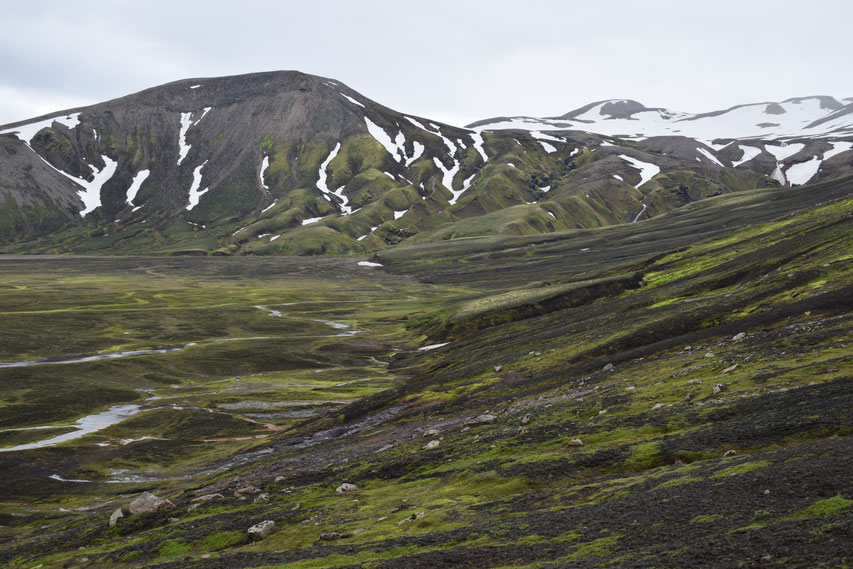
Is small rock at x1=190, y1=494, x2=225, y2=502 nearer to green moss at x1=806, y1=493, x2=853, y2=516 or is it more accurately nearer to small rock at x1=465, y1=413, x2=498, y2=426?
small rock at x1=465, y1=413, x2=498, y2=426

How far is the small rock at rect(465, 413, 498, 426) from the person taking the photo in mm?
54031

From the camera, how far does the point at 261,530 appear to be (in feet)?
115

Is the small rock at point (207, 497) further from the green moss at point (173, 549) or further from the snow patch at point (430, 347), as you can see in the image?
the snow patch at point (430, 347)

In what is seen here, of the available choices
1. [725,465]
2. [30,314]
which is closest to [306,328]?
[30,314]

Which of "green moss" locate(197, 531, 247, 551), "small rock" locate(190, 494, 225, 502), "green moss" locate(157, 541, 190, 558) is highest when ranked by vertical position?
"green moss" locate(197, 531, 247, 551)

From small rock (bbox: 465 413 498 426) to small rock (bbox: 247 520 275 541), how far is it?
22142mm

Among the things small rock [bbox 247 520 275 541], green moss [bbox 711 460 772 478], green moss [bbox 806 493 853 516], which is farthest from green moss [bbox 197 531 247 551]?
green moss [bbox 806 493 853 516]

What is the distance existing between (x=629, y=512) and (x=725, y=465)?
624 cm

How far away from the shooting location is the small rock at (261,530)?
115 ft

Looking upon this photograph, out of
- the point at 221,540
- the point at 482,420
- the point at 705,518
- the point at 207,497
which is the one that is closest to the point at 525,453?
the point at 482,420

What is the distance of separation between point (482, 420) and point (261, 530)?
77.5ft

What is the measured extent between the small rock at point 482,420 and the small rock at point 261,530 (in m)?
22.1

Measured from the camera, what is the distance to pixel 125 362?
124 meters

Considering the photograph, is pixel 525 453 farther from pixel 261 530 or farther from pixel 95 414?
pixel 95 414
